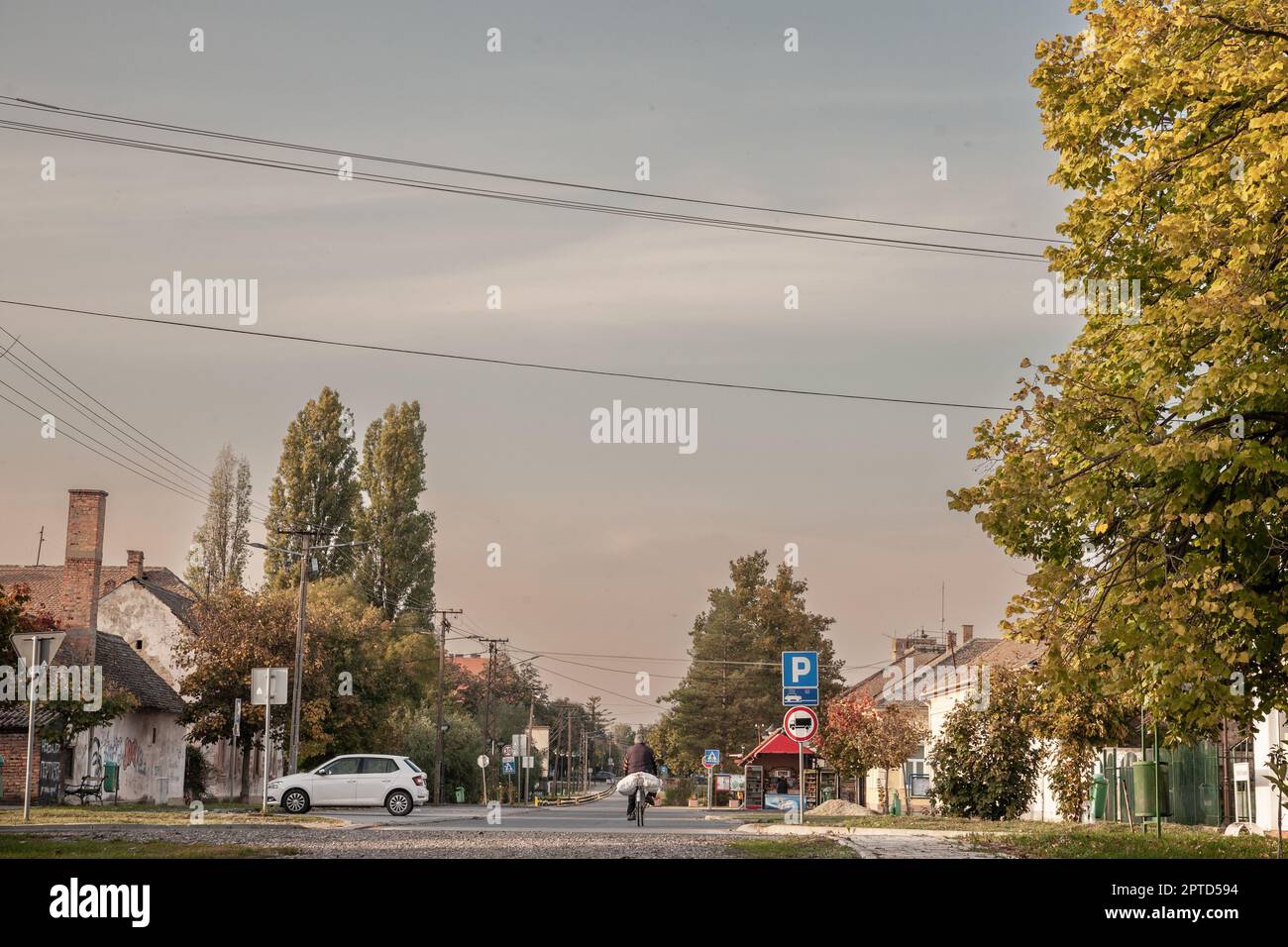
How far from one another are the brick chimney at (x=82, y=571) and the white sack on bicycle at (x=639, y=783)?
72.6 feet

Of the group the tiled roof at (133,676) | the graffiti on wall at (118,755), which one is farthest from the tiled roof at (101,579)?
the graffiti on wall at (118,755)

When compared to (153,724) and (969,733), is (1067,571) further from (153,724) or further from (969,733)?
(153,724)

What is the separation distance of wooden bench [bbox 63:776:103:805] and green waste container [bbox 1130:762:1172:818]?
103ft

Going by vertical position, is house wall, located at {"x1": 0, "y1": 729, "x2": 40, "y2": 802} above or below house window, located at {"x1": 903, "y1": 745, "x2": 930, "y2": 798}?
above

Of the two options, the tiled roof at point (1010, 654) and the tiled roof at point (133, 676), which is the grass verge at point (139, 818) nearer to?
the tiled roof at point (133, 676)

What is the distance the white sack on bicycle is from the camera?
32.2 m

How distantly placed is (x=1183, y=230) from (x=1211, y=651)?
5119 mm

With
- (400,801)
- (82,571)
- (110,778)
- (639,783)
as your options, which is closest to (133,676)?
(110,778)

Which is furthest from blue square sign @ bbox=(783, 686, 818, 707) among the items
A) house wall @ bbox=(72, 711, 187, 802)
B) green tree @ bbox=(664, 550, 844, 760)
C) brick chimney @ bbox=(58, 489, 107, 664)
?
green tree @ bbox=(664, 550, 844, 760)

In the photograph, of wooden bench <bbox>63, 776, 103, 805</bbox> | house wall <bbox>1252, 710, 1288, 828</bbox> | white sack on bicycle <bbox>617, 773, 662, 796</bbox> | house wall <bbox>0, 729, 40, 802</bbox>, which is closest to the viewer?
house wall <bbox>1252, 710, 1288, 828</bbox>

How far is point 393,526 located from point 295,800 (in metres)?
36.4

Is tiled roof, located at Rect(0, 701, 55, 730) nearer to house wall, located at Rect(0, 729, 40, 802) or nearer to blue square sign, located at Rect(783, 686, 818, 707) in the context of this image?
house wall, located at Rect(0, 729, 40, 802)

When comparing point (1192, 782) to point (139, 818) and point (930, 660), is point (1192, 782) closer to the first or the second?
point (139, 818)

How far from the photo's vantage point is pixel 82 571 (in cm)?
4575
